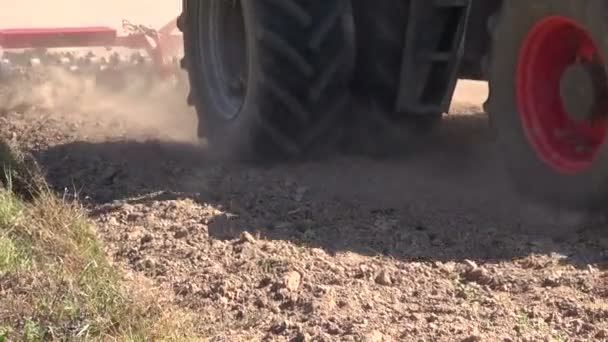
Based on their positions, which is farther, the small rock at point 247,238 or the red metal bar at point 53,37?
the red metal bar at point 53,37

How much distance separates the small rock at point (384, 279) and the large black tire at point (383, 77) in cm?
162

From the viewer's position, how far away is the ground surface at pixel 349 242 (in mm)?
3416

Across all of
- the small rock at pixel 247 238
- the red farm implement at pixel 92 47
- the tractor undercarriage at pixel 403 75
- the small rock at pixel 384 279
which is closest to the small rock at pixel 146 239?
the small rock at pixel 247 238

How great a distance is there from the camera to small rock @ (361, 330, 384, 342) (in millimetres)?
3229

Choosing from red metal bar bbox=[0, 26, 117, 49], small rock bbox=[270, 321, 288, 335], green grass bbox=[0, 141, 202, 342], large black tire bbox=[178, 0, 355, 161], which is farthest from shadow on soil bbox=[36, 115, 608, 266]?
red metal bar bbox=[0, 26, 117, 49]

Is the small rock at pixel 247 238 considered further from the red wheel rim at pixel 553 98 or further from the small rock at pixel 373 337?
the red wheel rim at pixel 553 98

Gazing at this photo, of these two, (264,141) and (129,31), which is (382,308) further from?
(129,31)

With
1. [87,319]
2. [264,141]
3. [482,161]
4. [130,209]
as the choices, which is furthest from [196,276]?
[482,161]

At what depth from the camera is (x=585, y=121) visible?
4.32 metres

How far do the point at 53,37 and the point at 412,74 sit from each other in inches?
128

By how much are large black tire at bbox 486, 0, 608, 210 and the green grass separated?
57.9 inches

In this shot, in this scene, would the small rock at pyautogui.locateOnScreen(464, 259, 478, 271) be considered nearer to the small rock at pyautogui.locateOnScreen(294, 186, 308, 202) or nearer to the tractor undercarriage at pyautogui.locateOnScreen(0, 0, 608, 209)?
the tractor undercarriage at pyautogui.locateOnScreen(0, 0, 608, 209)

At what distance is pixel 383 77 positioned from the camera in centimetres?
521

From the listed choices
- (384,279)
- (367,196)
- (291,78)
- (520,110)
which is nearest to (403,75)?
(291,78)
